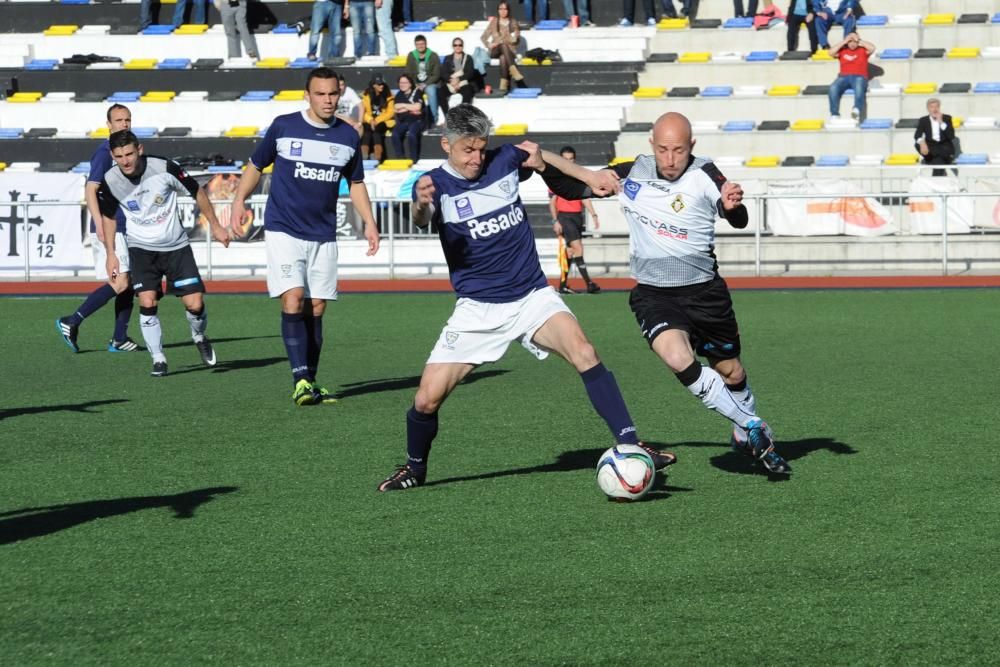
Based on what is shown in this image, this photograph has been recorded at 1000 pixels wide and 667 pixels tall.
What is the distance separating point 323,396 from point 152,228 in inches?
106

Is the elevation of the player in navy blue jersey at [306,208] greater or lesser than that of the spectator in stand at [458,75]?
lesser

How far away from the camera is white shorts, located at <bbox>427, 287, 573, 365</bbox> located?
24.0 ft

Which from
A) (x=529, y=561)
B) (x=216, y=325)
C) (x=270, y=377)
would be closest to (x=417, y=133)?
(x=216, y=325)

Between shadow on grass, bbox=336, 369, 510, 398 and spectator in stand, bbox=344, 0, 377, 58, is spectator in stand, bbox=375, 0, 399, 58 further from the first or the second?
shadow on grass, bbox=336, 369, 510, 398

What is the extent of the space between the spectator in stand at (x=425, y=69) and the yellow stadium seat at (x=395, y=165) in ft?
5.42

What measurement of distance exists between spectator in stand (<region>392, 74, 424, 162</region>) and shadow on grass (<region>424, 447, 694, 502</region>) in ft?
68.9

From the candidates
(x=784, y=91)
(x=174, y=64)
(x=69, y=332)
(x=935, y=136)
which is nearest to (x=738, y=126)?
(x=784, y=91)

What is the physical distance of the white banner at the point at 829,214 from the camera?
24.6 meters

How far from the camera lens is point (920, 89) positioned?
2902 centimetres

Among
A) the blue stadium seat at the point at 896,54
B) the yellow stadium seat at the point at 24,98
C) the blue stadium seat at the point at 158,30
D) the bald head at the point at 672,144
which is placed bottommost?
the yellow stadium seat at the point at 24,98

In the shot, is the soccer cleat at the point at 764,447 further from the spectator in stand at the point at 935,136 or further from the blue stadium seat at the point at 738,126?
the blue stadium seat at the point at 738,126

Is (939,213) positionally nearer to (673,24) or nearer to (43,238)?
(673,24)

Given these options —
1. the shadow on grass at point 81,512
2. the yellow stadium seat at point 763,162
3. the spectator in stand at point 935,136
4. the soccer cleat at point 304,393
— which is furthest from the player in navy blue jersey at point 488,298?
the yellow stadium seat at point 763,162

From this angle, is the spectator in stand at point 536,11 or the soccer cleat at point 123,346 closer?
the soccer cleat at point 123,346
